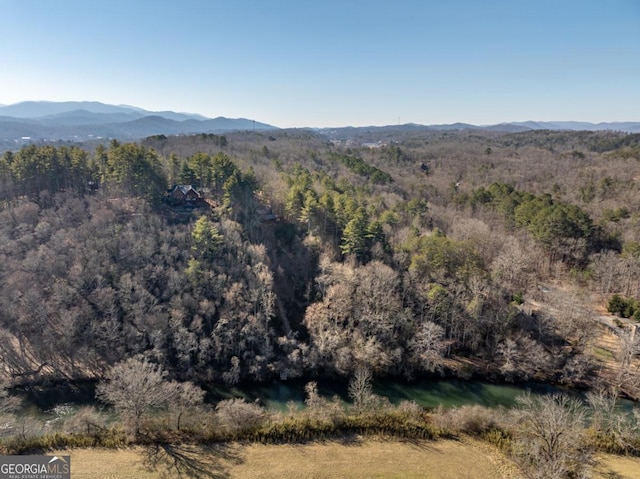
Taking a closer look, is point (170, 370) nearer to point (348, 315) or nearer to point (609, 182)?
point (348, 315)

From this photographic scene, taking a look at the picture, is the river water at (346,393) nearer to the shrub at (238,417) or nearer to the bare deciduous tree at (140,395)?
the bare deciduous tree at (140,395)

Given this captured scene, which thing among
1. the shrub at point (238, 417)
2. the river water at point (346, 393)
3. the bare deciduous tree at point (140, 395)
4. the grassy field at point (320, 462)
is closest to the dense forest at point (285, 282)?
the river water at point (346, 393)

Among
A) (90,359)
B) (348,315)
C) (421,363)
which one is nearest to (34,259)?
(90,359)

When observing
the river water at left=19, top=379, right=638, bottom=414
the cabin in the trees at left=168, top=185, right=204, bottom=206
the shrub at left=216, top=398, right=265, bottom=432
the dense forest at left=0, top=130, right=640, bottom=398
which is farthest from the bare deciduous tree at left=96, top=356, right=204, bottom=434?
the cabin in the trees at left=168, top=185, right=204, bottom=206

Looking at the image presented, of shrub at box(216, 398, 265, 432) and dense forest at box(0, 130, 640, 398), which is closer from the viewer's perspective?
shrub at box(216, 398, 265, 432)

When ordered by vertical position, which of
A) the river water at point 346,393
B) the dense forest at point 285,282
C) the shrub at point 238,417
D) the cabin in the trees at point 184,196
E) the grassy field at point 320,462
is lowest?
the river water at point 346,393

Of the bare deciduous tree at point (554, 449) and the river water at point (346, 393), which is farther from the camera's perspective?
the river water at point (346, 393)

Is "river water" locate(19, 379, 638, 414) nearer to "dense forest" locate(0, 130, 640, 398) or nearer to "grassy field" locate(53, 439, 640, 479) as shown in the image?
"dense forest" locate(0, 130, 640, 398)
